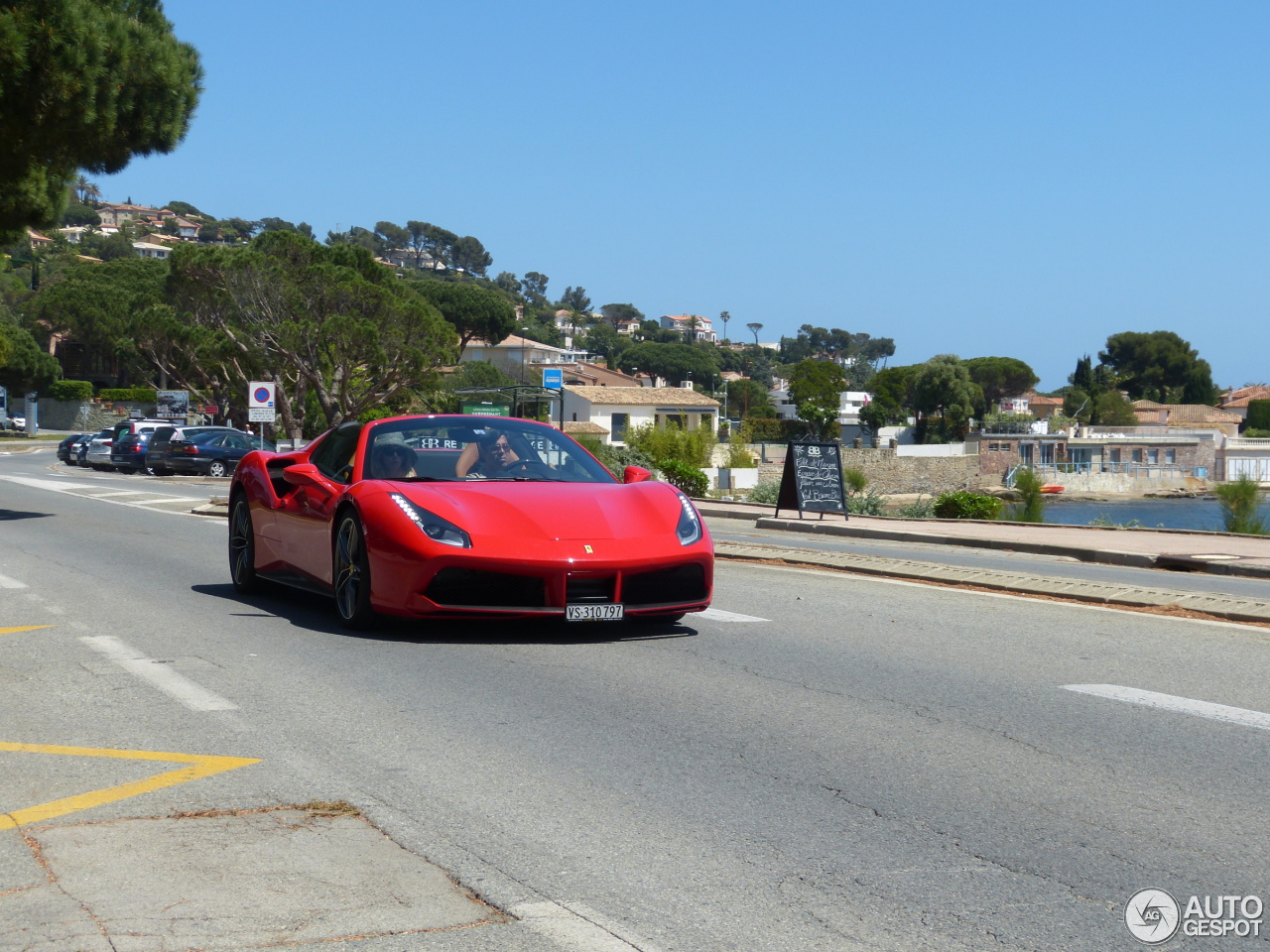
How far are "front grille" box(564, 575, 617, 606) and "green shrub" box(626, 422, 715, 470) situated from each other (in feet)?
109

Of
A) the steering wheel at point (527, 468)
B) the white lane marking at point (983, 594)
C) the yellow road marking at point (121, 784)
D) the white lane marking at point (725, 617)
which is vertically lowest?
the yellow road marking at point (121, 784)

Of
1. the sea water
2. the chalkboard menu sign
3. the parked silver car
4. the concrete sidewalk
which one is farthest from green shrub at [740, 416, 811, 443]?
the chalkboard menu sign

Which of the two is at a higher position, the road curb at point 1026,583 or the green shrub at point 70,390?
the green shrub at point 70,390

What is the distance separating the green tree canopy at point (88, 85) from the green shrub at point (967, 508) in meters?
18.2

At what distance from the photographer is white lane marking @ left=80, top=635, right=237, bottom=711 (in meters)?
6.34

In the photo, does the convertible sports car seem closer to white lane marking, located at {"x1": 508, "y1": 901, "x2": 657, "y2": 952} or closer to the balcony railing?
white lane marking, located at {"x1": 508, "y1": 901, "x2": 657, "y2": 952}

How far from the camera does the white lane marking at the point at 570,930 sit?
3.36 m

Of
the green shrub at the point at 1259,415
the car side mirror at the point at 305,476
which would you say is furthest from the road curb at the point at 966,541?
the green shrub at the point at 1259,415

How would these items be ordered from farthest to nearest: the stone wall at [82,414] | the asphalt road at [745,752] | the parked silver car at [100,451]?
the stone wall at [82,414], the parked silver car at [100,451], the asphalt road at [745,752]

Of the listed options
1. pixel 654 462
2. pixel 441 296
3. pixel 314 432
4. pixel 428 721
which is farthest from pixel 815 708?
pixel 441 296

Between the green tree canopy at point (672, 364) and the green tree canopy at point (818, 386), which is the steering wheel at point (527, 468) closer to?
the green tree canopy at point (818, 386)

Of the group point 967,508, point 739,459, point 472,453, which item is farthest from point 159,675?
point 739,459

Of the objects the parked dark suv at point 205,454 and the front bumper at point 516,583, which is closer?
the front bumper at point 516,583

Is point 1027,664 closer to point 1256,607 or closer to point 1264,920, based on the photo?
point 1256,607
